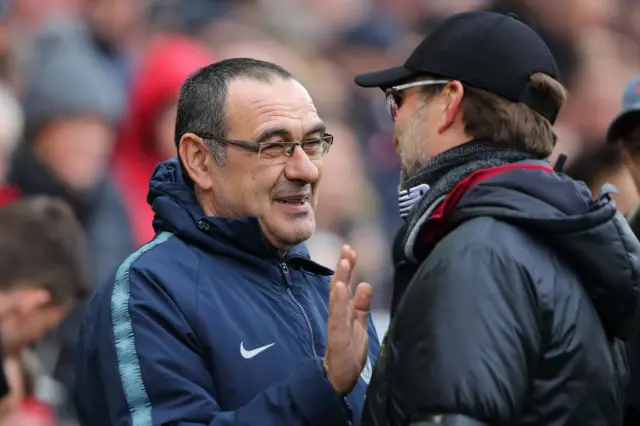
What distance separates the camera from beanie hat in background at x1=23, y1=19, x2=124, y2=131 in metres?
6.38

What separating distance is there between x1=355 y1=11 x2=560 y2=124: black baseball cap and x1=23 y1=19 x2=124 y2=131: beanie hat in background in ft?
12.2

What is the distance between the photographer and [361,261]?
25.0 feet

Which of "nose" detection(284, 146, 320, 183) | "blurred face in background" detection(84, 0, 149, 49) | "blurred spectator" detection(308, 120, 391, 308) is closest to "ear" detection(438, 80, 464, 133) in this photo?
"nose" detection(284, 146, 320, 183)

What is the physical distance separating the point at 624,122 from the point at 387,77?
156cm

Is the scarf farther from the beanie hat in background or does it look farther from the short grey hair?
the beanie hat in background

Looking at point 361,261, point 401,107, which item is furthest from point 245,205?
point 361,261

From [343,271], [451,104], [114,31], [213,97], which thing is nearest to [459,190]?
[451,104]

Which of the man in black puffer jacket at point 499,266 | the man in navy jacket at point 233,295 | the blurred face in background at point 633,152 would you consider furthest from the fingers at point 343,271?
the blurred face in background at point 633,152

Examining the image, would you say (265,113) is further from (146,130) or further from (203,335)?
(146,130)

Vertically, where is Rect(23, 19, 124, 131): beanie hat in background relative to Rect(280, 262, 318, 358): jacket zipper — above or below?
above

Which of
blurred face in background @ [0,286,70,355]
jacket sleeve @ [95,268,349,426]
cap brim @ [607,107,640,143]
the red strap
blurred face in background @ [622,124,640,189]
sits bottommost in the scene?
blurred face in background @ [0,286,70,355]

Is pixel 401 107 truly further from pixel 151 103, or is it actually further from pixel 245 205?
pixel 151 103

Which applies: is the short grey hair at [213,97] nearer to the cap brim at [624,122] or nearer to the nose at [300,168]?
the nose at [300,168]

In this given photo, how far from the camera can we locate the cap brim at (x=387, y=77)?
10.1 feet
